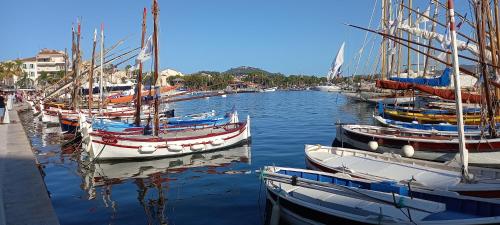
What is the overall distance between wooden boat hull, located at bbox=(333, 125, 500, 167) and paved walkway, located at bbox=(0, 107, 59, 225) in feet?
54.6

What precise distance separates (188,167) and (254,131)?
16123 mm

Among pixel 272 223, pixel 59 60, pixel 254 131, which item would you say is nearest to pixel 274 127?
pixel 254 131

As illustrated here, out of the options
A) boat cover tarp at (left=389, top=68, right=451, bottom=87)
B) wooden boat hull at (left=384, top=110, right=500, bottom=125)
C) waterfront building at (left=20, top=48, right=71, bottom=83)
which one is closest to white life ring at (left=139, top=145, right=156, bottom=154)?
wooden boat hull at (left=384, top=110, right=500, bottom=125)

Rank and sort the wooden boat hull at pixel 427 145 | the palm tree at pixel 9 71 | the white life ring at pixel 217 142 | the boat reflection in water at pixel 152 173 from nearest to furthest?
the boat reflection in water at pixel 152 173
the wooden boat hull at pixel 427 145
the white life ring at pixel 217 142
the palm tree at pixel 9 71

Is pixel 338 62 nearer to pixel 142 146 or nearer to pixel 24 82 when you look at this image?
pixel 142 146

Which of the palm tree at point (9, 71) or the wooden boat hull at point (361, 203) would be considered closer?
the wooden boat hull at point (361, 203)

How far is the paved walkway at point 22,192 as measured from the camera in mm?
10055

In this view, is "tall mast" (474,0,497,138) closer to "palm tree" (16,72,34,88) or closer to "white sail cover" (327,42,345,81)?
"white sail cover" (327,42,345,81)

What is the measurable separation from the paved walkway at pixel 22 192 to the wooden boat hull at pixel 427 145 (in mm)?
16630

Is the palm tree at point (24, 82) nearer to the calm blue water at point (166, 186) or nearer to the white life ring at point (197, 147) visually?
the calm blue water at point (166, 186)

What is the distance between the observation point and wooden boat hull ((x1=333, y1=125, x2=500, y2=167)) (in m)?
19.4

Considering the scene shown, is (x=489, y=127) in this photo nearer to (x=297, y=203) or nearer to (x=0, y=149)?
(x=297, y=203)

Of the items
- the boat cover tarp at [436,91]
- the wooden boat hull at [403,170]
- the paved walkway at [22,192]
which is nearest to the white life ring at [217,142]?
the wooden boat hull at [403,170]

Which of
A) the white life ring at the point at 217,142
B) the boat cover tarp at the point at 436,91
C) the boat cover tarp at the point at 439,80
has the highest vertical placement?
the boat cover tarp at the point at 439,80
